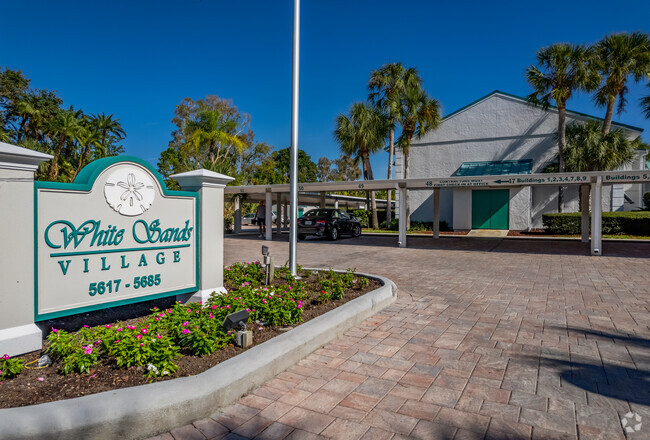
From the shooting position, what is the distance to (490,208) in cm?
2423

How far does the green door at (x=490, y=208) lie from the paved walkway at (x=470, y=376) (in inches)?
689

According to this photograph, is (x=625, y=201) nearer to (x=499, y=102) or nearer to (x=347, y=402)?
(x=499, y=102)

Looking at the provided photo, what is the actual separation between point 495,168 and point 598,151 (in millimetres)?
5210

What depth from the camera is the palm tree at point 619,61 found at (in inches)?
781

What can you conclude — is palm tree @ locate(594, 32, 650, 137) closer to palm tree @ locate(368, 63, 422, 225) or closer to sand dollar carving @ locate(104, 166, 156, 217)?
palm tree @ locate(368, 63, 422, 225)

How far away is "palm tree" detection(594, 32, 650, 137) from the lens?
19.8 meters

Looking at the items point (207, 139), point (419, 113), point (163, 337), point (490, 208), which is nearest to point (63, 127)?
point (207, 139)

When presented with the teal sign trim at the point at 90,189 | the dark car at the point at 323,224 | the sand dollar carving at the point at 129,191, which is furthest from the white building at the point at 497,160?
the sand dollar carving at the point at 129,191

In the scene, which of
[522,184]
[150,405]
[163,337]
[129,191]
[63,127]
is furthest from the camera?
[63,127]

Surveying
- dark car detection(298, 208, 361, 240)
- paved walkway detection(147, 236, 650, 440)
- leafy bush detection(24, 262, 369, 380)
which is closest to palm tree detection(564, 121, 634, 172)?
dark car detection(298, 208, 361, 240)

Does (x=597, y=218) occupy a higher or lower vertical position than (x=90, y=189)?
lower

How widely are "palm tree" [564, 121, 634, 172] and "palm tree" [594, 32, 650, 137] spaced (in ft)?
4.55

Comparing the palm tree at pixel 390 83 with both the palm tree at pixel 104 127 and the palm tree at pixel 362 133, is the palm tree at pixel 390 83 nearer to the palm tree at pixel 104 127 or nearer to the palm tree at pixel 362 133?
the palm tree at pixel 362 133

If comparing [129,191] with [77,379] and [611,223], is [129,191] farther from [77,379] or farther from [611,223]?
[611,223]
